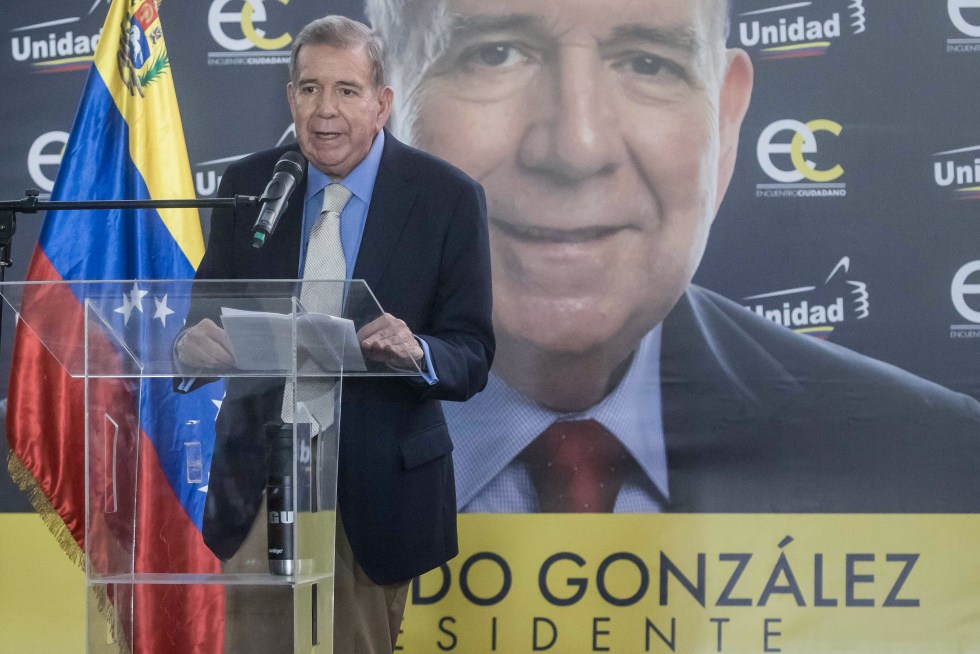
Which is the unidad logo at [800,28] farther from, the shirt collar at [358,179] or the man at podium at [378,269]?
the shirt collar at [358,179]

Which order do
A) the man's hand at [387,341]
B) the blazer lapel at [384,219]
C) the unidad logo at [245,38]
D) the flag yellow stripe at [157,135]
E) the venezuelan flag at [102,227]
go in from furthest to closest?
the unidad logo at [245,38]
the flag yellow stripe at [157,135]
the venezuelan flag at [102,227]
the blazer lapel at [384,219]
the man's hand at [387,341]

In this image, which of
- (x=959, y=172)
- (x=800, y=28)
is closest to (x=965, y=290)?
(x=959, y=172)

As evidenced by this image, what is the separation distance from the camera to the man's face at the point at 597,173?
370 cm

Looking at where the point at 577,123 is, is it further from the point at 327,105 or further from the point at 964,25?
the point at 964,25

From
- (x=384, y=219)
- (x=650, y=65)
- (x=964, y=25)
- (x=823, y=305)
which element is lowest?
(x=823, y=305)

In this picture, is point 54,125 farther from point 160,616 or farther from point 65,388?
point 160,616

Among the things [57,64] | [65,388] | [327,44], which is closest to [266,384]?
[327,44]

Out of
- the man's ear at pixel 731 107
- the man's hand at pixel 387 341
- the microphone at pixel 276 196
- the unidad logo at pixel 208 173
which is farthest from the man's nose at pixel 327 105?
the man's ear at pixel 731 107

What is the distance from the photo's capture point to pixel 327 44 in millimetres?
2787

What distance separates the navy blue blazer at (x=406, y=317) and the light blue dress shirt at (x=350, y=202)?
0.07ft

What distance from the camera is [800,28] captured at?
147 inches

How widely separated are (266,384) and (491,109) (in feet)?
6.26

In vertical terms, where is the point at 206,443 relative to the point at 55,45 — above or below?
below

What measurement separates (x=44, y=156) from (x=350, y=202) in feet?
5.37
